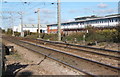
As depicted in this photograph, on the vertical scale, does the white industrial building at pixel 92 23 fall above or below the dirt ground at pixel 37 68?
above

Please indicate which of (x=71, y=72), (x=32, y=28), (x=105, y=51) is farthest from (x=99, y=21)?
(x=32, y=28)

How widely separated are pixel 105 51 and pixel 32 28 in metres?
108

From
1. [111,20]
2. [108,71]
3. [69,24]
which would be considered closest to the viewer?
[108,71]

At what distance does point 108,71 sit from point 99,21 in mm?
47169

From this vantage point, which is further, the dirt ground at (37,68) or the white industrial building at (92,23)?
the white industrial building at (92,23)

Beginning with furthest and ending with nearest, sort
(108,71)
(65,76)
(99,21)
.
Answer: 1. (99,21)
2. (108,71)
3. (65,76)

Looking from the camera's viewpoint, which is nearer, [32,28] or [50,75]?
[50,75]

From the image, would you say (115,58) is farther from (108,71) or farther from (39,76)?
(39,76)

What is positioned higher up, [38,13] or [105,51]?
[38,13]

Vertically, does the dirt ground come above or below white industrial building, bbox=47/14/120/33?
below

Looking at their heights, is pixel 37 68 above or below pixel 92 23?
below

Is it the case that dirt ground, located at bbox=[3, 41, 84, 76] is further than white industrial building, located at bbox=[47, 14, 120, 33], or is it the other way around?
white industrial building, located at bbox=[47, 14, 120, 33]

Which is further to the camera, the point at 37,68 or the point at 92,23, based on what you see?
the point at 92,23

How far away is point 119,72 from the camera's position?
790cm
